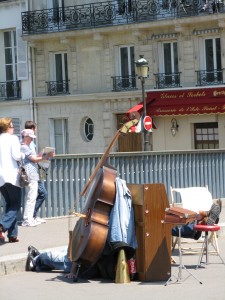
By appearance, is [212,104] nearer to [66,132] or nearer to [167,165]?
[66,132]

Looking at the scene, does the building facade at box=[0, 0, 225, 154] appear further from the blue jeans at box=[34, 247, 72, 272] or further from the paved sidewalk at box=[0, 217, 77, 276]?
the blue jeans at box=[34, 247, 72, 272]

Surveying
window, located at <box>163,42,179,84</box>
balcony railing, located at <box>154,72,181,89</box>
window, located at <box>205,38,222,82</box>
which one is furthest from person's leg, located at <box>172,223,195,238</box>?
window, located at <box>163,42,179,84</box>

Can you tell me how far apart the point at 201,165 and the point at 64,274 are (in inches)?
392

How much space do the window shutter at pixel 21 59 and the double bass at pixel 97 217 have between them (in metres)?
30.6

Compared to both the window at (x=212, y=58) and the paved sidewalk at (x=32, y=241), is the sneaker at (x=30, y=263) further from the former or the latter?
the window at (x=212, y=58)

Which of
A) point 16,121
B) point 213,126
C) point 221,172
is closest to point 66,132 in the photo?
point 16,121

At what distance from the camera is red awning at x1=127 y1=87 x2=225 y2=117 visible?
3634cm

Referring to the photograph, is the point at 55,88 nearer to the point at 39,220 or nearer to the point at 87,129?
the point at 87,129

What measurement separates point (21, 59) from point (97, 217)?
102 feet

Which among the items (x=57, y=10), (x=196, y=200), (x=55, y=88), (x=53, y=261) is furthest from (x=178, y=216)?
(x=57, y=10)

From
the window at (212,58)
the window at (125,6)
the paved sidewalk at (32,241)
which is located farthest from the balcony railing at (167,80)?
the paved sidewalk at (32,241)

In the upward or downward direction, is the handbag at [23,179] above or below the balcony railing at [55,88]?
below

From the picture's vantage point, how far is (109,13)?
1540 inches

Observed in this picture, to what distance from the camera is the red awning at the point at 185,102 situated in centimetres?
3634
